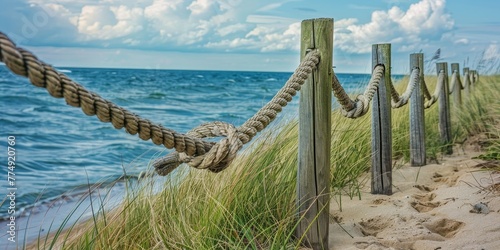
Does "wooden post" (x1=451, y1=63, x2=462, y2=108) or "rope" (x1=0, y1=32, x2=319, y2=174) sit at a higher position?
"rope" (x1=0, y1=32, x2=319, y2=174)

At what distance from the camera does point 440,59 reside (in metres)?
8.89

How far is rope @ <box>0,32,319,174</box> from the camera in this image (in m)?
→ 2.06

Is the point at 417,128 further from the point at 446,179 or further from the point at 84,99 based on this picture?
the point at 84,99

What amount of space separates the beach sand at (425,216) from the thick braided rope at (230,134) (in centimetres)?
118

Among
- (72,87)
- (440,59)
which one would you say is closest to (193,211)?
(72,87)

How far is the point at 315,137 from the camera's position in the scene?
12.3ft

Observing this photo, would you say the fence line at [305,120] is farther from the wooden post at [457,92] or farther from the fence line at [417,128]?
the wooden post at [457,92]

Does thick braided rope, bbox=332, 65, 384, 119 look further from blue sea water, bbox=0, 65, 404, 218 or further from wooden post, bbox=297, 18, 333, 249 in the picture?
blue sea water, bbox=0, 65, 404, 218

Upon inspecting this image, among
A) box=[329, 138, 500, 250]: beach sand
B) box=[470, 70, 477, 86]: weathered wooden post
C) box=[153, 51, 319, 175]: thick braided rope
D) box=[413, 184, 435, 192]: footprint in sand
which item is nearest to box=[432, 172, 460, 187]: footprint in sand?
box=[329, 138, 500, 250]: beach sand

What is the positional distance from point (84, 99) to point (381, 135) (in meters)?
3.78

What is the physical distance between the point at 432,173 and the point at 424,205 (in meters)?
1.58

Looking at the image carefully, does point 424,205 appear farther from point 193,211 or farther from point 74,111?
point 74,111

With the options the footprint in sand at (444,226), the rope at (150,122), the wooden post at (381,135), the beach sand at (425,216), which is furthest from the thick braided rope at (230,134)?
the wooden post at (381,135)

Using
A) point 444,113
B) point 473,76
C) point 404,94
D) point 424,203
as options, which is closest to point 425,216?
point 424,203
